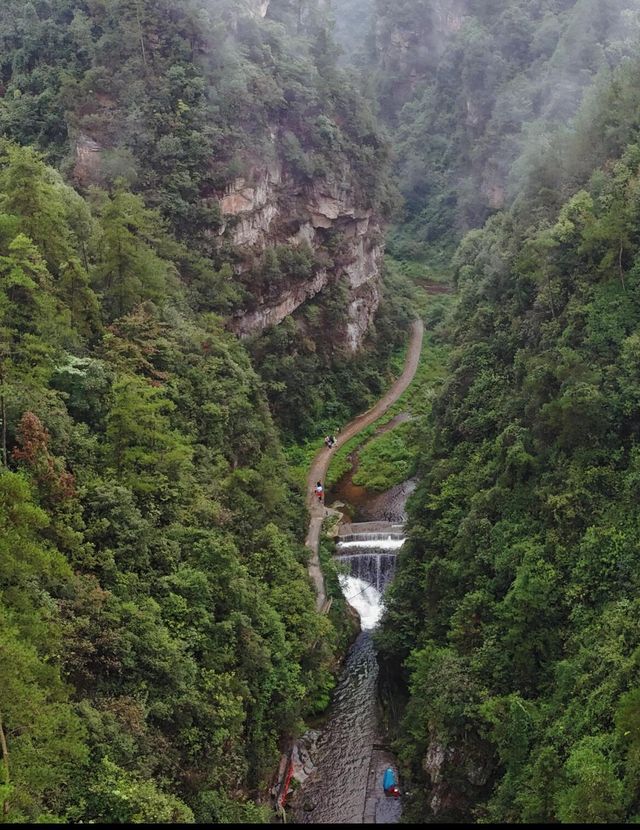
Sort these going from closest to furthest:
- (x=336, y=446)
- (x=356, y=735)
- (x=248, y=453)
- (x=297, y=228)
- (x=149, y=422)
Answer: (x=149, y=422) → (x=356, y=735) → (x=248, y=453) → (x=336, y=446) → (x=297, y=228)

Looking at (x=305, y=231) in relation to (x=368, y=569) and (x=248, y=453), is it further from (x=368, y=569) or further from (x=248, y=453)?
(x=368, y=569)

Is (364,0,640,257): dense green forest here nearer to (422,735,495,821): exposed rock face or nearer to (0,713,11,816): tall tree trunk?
(422,735,495,821): exposed rock face

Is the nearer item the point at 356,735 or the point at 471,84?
the point at 356,735

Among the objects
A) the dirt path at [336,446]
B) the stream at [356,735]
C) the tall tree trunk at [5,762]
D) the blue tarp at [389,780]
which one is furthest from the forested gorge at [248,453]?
the dirt path at [336,446]

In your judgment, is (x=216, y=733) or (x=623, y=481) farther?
(x=623, y=481)

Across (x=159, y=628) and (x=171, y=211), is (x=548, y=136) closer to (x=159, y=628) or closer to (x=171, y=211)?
(x=171, y=211)

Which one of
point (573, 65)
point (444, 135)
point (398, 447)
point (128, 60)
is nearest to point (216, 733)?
point (398, 447)

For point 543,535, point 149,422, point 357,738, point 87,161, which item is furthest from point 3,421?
point 87,161
